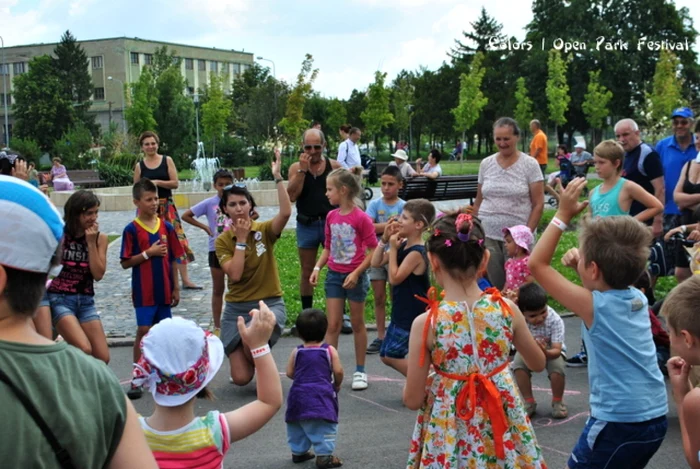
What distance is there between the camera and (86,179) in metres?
34.8

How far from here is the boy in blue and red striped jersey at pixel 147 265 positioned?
7.20 metres

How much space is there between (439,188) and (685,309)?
15.2 meters

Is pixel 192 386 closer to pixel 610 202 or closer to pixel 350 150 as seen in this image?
pixel 610 202

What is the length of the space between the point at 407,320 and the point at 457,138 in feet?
257

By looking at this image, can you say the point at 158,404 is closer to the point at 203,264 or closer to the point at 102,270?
the point at 102,270

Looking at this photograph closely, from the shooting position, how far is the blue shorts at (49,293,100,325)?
657 cm

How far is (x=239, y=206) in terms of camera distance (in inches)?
267

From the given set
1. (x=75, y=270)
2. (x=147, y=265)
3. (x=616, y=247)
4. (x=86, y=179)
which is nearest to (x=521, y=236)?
(x=147, y=265)

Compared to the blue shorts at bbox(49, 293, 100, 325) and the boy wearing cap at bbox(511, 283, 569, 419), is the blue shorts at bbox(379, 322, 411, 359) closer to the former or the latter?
the boy wearing cap at bbox(511, 283, 569, 419)

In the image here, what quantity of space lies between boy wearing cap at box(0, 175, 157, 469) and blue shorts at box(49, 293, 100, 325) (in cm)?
499

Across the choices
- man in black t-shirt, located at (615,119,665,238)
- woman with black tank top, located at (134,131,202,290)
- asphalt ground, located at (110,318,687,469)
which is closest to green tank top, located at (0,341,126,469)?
asphalt ground, located at (110,318,687,469)

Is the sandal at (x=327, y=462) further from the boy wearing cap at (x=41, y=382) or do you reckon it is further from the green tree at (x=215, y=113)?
the green tree at (x=215, y=113)

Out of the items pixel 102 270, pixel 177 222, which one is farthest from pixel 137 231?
pixel 177 222

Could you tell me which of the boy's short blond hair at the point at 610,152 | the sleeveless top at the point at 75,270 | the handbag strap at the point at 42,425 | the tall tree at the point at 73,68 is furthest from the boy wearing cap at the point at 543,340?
the tall tree at the point at 73,68
